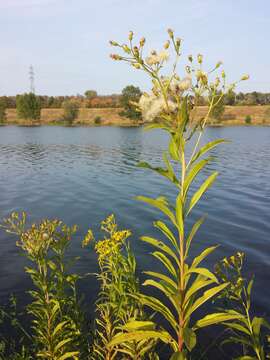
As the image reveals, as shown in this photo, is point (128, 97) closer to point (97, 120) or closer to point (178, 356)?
point (97, 120)

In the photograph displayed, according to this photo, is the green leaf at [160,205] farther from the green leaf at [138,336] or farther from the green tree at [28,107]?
the green tree at [28,107]

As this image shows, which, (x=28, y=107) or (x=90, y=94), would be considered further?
(x=90, y=94)

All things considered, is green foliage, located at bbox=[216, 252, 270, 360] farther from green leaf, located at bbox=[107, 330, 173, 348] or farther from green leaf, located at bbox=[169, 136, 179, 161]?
green leaf, located at bbox=[169, 136, 179, 161]

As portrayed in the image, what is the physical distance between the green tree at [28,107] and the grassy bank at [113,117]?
2652mm

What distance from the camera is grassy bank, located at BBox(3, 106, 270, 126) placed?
119 metres

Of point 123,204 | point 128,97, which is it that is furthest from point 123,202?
point 128,97

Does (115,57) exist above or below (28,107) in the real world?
below

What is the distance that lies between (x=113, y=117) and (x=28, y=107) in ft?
109

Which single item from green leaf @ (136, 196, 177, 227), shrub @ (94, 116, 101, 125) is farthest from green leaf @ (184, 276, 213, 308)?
shrub @ (94, 116, 101, 125)

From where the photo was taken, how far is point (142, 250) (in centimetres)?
1183

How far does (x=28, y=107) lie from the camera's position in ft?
394

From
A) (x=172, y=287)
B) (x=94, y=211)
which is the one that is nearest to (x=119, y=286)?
(x=172, y=287)

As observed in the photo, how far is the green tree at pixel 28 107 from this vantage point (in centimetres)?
11962

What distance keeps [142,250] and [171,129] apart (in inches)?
360
